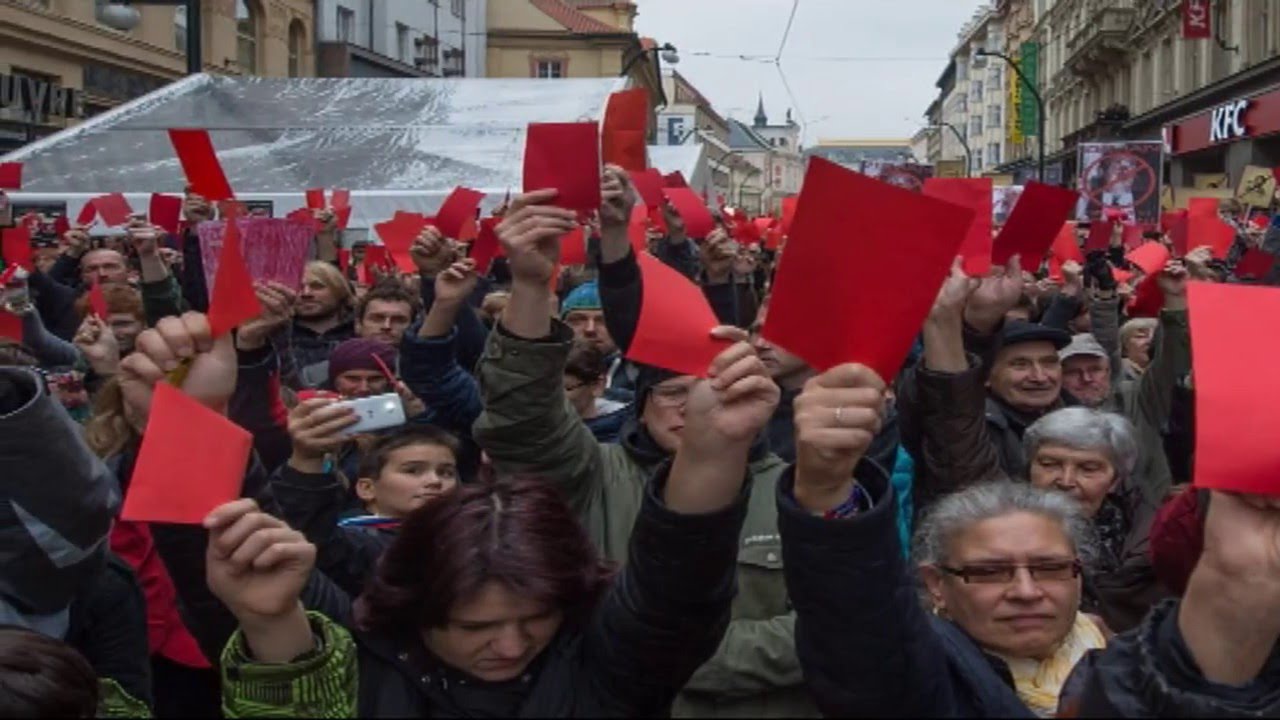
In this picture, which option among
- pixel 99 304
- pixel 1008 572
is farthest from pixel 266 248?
pixel 99 304

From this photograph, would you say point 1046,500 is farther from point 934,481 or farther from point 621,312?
point 621,312

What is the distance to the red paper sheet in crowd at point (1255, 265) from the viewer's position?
5171 millimetres

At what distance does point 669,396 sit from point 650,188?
3420 mm

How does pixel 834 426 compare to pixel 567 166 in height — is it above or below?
below

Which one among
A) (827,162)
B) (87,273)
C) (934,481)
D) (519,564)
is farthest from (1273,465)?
(87,273)

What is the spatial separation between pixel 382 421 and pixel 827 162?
1.03 metres

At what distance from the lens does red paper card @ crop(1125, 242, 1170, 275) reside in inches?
209

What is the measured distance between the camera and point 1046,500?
9.29ft

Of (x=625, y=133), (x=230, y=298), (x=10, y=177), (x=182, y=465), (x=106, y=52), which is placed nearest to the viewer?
(x=182, y=465)

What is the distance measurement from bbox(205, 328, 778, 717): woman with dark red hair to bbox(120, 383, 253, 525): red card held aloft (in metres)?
0.07

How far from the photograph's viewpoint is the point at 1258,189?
29.8ft

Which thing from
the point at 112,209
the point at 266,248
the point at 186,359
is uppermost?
the point at 112,209

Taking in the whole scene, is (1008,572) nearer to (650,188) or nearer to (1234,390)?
(1234,390)

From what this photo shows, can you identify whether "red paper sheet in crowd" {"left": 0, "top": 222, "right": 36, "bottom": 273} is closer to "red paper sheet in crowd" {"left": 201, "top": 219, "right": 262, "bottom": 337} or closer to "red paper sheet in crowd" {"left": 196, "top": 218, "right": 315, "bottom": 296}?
"red paper sheet in crowd" {"left": 196, "top": 218, "right": 315, "bottom": 296}
